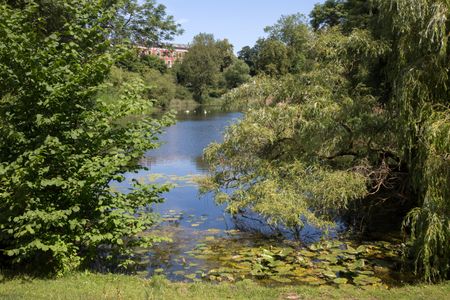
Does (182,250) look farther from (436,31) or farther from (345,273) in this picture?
(436,31)

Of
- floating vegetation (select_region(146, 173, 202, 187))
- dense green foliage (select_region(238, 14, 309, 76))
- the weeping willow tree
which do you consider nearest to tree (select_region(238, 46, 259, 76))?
dense green foliage (select_region(238, 14, 309, 76))

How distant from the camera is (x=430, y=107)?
27.6 feet

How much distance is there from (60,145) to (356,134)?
24.4ft

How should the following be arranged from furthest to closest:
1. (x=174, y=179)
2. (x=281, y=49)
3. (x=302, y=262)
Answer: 1. (x=281, y=49)
2. (x=174, y=179)
3. (x=302, y=262)

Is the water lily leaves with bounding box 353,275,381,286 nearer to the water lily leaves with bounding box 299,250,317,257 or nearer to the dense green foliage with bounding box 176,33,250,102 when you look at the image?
the water lily leaves with bounding box 299,250,317,257

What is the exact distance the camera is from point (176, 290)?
713 centimetres

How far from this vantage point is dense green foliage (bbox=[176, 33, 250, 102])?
260 feet

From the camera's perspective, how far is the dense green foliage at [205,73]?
79312 millimetres

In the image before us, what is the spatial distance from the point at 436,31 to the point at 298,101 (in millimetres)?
4475

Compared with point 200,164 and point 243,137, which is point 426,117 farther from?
point 200,164

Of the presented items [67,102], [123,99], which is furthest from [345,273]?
[67,102]

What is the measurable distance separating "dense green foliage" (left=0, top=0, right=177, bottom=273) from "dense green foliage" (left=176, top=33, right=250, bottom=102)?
7043 centimetres

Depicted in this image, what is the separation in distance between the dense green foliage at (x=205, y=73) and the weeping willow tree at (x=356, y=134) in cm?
6599

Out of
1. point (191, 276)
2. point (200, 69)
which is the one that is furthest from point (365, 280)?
point (200, 69)
